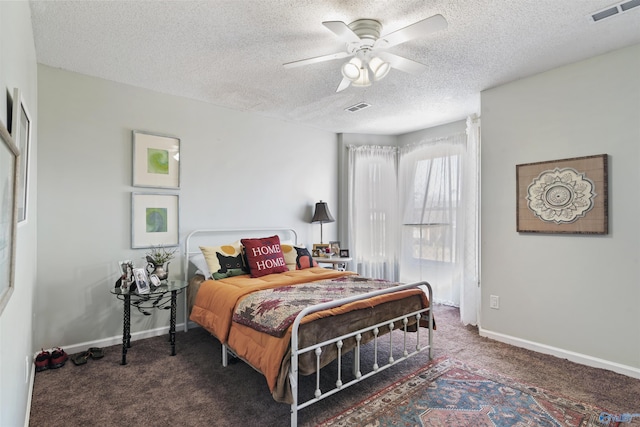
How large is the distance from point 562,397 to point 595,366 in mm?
753

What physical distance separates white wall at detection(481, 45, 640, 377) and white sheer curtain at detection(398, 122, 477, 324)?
22.9 inches

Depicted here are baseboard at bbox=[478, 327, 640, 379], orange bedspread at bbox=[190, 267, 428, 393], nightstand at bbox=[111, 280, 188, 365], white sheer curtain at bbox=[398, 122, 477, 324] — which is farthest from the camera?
white sheer curtain at bbox=[398, 122, 477, 324]

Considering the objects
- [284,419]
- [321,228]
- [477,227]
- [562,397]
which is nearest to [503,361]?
[562,397]

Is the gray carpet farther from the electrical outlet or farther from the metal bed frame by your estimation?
the electrical outlet

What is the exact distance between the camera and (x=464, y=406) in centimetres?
214

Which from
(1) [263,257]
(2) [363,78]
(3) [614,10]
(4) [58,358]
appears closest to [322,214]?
(1) [263,257]

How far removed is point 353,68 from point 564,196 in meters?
2.16

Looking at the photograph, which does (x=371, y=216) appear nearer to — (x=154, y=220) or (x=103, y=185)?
(x=154, y=220)

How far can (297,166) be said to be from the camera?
4660mm

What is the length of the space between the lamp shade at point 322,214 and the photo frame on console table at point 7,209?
11.4 ft

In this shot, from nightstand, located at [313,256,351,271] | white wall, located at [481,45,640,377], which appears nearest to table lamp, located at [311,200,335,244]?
nightstand, located at [313,256,351,271]

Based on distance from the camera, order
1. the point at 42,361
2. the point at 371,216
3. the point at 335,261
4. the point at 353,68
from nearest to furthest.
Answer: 1. the point at 353,68
2. the point at 42,361
3. the point at 335,261
4. the point at 371,216

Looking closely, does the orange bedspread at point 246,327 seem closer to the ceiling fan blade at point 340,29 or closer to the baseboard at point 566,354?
the baseboard at point 566,354

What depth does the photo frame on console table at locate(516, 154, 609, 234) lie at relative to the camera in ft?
8.86
